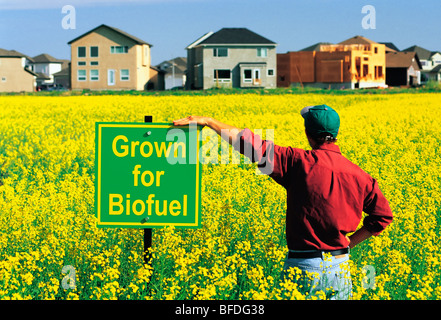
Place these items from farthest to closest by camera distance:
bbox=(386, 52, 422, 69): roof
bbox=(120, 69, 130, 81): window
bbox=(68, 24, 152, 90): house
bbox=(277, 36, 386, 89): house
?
1. bbox=(386, 52, 422, 69): roof
2. bbox=(277, 36, 386, 89): house
3. bbox=(68, 24, 152, 90): house
4. bbox=(120, 69, 130, 81): window

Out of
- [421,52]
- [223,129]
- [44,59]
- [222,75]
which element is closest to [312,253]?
[223,129]

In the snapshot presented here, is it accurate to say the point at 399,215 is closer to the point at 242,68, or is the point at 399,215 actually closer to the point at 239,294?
the point at 239,294

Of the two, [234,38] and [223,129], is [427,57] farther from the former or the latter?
[223,129]

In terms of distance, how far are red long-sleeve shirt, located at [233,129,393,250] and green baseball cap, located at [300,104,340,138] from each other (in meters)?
0.11

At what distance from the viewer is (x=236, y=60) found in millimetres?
66000

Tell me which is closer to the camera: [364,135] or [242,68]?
[364,135]

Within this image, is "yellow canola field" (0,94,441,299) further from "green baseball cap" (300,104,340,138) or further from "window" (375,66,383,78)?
"window" (375,66,383,78)

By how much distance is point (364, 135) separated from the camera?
13516mm

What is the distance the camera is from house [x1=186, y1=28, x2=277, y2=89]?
64938 mm

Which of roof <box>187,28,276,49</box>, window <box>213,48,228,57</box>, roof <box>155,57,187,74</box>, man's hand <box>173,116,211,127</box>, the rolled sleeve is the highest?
roof <box>155,57,187,74</box>

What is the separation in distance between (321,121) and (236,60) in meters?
62.9

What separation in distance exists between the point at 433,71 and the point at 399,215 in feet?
350

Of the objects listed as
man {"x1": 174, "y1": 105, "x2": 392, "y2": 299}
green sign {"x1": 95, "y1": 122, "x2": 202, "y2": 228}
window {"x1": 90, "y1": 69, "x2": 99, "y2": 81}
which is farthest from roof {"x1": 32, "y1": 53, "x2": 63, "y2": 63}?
man {"x1": 174, "y1": 105, "x2": 392, "y2": 299}
